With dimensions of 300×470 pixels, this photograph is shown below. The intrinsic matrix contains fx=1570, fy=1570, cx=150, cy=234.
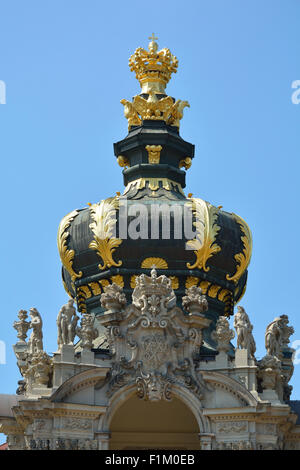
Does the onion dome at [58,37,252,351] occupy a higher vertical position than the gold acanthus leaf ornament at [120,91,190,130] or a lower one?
lower

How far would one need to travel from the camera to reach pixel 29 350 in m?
54.8

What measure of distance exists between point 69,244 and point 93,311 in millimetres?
2748

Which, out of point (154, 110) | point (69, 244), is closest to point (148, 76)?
point (154, 110)

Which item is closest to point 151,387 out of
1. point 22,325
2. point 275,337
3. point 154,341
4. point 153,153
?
point 154,341

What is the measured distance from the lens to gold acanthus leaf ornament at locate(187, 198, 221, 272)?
5819 cm

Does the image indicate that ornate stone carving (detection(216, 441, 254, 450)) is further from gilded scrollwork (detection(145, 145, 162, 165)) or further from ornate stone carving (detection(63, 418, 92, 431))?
gilded scrollwork (detection(145, 145, 162, 165))

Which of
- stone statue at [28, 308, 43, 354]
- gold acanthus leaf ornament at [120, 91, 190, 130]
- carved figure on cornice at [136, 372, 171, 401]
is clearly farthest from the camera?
gold acanthus leaf ornament at [120, 91, 190, 130]

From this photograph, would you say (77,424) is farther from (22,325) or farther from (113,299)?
(22,325)

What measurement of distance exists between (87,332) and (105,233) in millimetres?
5268

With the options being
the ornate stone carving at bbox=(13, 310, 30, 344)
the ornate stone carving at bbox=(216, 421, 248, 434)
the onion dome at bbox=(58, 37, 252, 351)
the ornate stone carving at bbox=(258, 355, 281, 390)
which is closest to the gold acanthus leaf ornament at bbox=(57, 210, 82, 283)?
the onion dome at bbox=(58, 37, 252, 351)

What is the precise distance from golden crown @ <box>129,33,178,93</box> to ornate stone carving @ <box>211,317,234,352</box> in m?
13.0

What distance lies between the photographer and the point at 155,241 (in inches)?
2290
